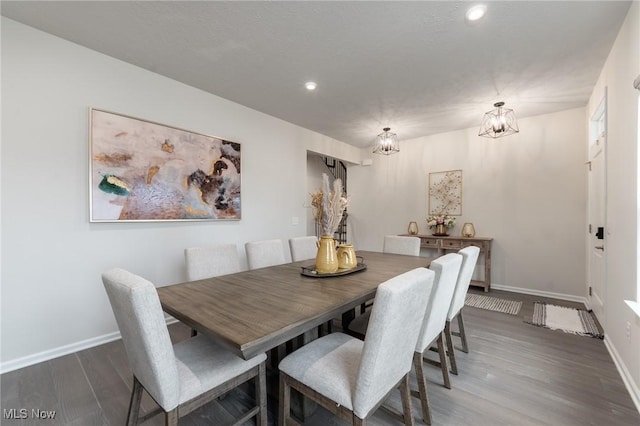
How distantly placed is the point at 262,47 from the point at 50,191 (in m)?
2.15

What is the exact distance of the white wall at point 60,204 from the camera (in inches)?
82.4

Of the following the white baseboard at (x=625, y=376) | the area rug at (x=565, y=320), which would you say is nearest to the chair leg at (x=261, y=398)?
the white baseboard at (x=625, y=376)

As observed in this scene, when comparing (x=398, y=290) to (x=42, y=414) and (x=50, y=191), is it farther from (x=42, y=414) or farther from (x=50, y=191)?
(x=50, y=191)

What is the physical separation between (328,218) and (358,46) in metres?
1.54

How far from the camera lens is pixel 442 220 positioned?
4.63m

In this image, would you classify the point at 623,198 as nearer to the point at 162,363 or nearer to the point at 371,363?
the point at 371,363

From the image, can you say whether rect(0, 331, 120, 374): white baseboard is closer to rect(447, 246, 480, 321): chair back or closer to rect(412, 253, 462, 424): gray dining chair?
rect(412, 253, 462, 424): gray dining chair

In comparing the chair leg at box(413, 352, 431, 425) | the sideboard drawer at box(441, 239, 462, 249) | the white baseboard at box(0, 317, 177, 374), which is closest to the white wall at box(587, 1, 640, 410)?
the chair leg at box(413, 352, 431, 425)

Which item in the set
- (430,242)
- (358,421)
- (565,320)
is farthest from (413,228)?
(358,421)

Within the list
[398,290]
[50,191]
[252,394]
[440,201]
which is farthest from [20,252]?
[440,201]

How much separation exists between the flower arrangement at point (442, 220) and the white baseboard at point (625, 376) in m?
2.42

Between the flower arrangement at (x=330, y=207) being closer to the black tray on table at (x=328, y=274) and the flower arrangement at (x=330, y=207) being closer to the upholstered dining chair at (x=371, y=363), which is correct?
the black tray on table at (x=328, y=274)

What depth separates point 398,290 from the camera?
1.06m

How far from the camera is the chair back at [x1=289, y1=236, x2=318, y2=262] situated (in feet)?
9.70
